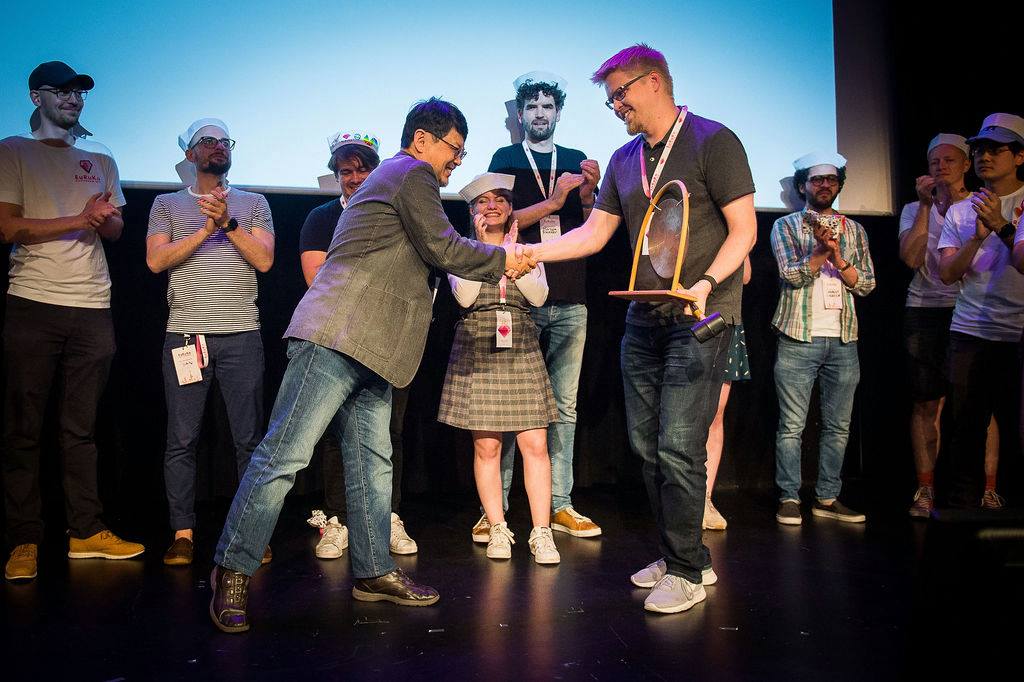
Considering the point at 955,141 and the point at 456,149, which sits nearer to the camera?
the point at 456,149

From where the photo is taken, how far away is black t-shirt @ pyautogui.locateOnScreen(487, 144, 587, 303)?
13.2ft

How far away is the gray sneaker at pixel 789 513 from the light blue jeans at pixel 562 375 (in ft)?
3.44

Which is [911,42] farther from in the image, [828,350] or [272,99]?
[272,99]

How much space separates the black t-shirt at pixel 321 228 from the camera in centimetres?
365

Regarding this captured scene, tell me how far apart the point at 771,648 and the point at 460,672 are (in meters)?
0.89

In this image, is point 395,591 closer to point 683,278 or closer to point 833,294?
point 683,278

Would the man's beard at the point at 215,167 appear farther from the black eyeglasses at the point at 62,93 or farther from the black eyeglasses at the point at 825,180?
the black eyeglasses at the point at 825,180

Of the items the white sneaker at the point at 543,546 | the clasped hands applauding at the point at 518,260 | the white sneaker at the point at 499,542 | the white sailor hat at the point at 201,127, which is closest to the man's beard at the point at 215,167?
the white sailor hat at the point at 201,127

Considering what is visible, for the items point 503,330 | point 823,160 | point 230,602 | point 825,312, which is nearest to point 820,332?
point 825,312

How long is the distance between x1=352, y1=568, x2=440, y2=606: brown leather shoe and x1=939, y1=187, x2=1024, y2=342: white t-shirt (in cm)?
271

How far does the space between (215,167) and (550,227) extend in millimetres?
1548

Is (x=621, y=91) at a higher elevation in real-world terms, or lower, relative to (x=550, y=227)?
higher

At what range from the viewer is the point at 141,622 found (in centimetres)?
264

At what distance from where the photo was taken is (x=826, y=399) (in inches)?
170
